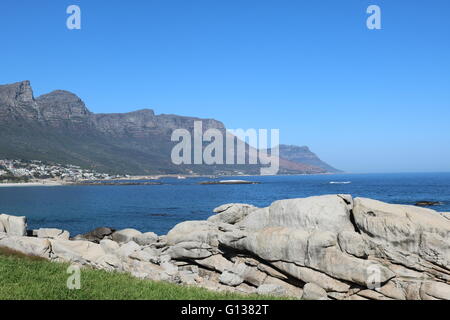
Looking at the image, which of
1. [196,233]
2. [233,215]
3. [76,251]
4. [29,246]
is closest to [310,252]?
[196,233]

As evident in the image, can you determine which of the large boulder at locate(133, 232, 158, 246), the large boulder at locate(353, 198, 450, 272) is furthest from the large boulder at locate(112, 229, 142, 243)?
the large boulder at locate(353, 198, 450, 272)

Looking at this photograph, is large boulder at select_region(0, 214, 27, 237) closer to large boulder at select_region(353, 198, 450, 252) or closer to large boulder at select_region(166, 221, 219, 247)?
large boulder at select_region(166, 221, 219, 247)

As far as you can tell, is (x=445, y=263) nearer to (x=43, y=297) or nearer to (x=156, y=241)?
(x=43, y=297)

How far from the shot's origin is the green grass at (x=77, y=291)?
13109 millimetres

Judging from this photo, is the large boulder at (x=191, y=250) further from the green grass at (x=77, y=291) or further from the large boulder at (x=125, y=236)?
the large boulder at (x=125, y=236)

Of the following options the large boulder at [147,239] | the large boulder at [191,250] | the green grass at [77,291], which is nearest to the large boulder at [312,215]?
the large boulder at [191,250]

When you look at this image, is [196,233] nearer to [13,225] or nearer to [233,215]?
[233,215]

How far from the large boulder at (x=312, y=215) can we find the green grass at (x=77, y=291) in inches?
429

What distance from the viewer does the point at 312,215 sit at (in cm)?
2512

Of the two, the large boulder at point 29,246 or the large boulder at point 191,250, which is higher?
the large boulder at point 29,246

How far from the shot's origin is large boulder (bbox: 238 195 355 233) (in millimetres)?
24562

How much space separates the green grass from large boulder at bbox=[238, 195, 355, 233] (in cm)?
1090
